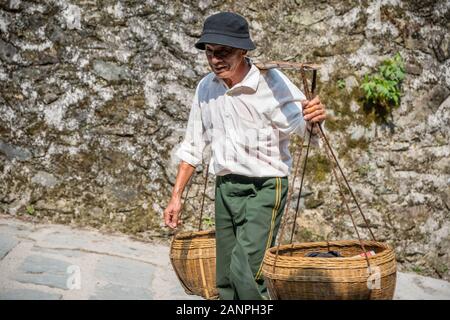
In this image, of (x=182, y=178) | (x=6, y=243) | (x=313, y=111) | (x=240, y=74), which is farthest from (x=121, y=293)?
(x=313, y=111)

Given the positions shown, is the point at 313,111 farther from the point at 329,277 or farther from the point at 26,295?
the point at 26,295

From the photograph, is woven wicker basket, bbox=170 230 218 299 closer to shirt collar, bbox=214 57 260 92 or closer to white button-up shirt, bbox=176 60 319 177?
white button-up shirt, bbox=176 60 319 177

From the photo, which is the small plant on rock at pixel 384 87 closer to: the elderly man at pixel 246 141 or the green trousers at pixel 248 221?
the elderly man at pixel 246 141

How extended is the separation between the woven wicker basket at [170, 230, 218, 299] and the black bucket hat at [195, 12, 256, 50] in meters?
1.40

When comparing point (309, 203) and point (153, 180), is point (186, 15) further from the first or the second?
point (309, 203)

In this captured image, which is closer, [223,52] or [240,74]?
[223,52]

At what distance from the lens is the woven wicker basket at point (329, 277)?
3.20 metres

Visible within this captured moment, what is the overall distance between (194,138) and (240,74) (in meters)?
0.54

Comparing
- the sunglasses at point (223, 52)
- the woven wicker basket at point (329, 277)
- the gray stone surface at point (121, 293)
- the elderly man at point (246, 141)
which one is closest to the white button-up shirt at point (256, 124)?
the elderly man at point (246, 141)

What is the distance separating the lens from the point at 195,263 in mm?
4277

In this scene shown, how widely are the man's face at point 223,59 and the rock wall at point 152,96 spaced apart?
2.47 metres

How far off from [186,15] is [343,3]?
147cm

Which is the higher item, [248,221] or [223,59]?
[223,59]

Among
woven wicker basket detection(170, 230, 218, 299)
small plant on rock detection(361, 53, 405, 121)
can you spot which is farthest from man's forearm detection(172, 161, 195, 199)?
small plant on rock detection(361, 53, 405, 121)
